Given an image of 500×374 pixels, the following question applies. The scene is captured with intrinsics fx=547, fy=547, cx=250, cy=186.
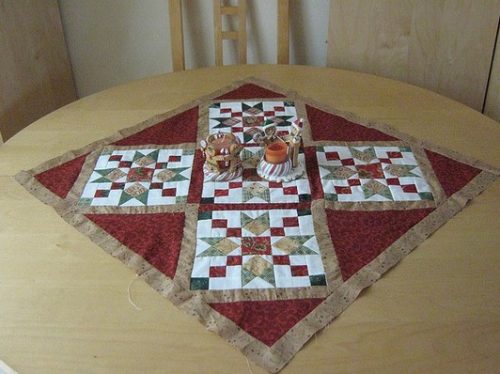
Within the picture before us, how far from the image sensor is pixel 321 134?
145 centimetres

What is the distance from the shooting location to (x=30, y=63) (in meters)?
1.95

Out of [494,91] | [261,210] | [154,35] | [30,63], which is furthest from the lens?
[154,35]

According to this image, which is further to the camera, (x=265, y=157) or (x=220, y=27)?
(x=220, y=27)

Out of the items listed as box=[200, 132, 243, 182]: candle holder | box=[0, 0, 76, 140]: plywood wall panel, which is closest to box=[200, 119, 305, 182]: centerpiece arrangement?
box=[200, 132, 243, 182]: candle holder

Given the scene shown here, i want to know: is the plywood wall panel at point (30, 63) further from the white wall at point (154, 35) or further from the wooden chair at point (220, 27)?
the wooden chair at point (220, 27)

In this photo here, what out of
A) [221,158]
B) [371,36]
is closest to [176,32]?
[371,36]

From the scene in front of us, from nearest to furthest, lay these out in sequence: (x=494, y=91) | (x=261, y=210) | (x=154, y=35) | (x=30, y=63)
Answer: (x=261, y=210) < (x=494, y=91) < (x=30, y=63) < (x=154, y=35)

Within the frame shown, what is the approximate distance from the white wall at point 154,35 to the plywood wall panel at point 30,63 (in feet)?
0.26

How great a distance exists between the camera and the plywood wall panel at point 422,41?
175 centimetres

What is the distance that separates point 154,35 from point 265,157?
43.5 inches

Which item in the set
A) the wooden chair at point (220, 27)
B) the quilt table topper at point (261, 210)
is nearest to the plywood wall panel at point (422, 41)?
the wooden chair at point (220, 27)

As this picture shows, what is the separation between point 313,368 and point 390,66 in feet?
4.30

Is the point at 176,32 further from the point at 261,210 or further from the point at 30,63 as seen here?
the point at 261,210

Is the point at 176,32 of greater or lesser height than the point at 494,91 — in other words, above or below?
above
